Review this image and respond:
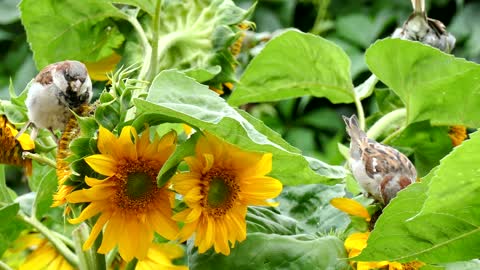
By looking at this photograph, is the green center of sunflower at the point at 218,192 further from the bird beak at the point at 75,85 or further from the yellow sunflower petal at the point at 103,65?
the yellow sunflower petal at the point at 103,65

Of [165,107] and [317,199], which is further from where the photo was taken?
[317,199]

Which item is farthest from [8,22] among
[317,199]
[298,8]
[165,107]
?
[165,107]

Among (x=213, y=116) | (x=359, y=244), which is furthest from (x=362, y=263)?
(x=213, y=116)

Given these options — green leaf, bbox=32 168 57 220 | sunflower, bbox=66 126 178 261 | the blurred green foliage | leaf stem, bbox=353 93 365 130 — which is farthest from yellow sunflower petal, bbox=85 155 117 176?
the blurred green foliage

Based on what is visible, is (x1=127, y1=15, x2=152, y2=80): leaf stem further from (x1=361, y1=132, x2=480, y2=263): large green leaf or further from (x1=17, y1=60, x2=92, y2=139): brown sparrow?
(x1=361, y1=132, x2=480, y2=263): large green leaf

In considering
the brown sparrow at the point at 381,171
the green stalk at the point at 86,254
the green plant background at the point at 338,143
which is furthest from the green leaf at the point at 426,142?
the green stalk at the point at 86,254

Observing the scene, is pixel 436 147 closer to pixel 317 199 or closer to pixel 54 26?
pixel 317 199
